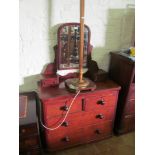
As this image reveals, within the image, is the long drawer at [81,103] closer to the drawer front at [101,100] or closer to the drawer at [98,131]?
the drawer front at [101,100]

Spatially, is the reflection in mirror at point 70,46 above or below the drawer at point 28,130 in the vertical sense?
above

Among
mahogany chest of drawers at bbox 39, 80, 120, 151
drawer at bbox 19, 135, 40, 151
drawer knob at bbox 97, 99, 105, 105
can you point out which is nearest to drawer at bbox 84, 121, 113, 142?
mahogany chest of drawers at bbox 39, 80, 120, 151

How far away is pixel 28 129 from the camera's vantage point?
1343 mm

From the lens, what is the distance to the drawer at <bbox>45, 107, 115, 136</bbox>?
5.11ft

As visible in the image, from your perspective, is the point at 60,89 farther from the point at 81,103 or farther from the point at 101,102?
the point at 101,102

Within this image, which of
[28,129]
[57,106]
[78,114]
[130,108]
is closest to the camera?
[28,129]

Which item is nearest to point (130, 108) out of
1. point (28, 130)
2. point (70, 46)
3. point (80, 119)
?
point (80, 119)

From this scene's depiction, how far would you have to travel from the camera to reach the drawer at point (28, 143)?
1.39 m

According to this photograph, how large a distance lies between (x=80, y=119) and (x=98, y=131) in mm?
288

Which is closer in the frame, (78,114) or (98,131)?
(78,114)

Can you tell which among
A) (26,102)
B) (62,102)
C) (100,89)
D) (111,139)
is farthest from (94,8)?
(111,139)

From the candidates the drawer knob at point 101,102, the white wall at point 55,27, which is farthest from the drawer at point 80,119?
the white wall at point 55,27

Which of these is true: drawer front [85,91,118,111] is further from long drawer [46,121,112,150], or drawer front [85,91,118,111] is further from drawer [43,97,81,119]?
long drawer [46,121,112,150]
